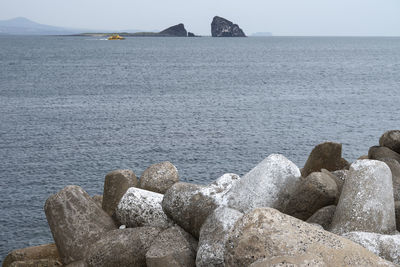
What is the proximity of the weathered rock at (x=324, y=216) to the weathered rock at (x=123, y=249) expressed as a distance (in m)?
3.12

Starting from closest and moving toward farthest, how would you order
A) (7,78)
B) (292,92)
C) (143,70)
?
(292,92), (7,78), (143,70)

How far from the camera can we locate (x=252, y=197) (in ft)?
33.2

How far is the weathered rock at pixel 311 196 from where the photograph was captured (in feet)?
34.7

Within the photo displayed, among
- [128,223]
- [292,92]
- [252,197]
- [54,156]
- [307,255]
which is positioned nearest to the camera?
[307,255]

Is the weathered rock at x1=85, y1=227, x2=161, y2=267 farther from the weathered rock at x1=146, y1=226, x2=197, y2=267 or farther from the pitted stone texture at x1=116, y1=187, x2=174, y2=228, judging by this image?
the pitted stone texture at x1=116, y1=187, x2=174, y2=228

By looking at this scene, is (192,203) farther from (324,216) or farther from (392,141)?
(392,141)

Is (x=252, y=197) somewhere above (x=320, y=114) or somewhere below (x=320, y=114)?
above

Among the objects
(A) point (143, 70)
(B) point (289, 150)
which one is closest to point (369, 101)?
(B) point (289, 150)

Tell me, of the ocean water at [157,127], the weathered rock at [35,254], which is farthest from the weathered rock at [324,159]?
the ocean water at [157,127]

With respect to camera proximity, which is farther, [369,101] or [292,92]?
[292,92]

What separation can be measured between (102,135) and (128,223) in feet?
80.9

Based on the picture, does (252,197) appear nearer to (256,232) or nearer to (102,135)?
(256,232)

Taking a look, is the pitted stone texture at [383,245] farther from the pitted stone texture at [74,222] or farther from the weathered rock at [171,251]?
the pitted stone texture at [74,222]

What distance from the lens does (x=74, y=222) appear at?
1129 centimetres
